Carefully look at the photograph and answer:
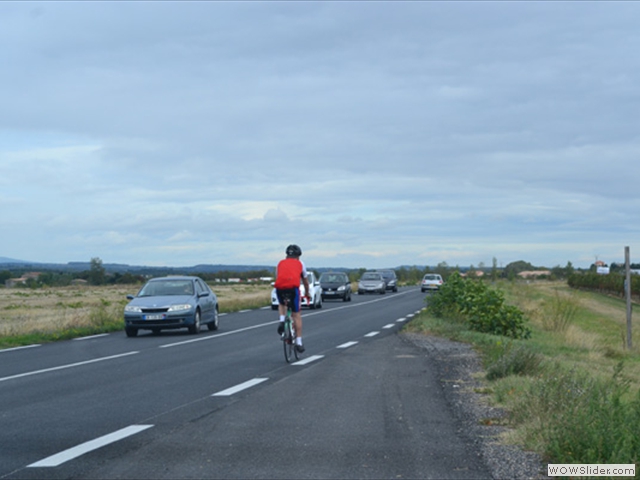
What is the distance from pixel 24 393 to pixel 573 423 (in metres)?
7.34

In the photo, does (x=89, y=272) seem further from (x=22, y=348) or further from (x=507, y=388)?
(x=507, y=388)

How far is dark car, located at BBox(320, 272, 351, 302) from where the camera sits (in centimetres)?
4759

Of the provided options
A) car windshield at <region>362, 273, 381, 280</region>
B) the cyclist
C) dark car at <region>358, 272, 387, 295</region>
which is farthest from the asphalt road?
car windshield at <region>362, 273, 381, 280</region>

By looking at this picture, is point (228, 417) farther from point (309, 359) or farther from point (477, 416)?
point (309, 359)

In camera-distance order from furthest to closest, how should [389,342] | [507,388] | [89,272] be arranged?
[89,272], [389,342], [507,388]

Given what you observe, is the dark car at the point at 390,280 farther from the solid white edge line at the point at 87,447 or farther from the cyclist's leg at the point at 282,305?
the solid white edge line at the point at 87,447

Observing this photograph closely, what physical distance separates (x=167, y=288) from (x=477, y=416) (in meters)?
15.7

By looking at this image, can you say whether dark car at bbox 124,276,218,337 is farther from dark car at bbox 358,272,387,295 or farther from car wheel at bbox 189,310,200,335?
dark car at bbox 358,272,387,295

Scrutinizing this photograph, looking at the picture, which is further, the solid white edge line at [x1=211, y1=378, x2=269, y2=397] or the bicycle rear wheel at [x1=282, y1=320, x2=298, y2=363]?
the bicycle rear wheel at [x1=282, y1=320, x2=298, y2=363]

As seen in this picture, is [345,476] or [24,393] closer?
[345,476]

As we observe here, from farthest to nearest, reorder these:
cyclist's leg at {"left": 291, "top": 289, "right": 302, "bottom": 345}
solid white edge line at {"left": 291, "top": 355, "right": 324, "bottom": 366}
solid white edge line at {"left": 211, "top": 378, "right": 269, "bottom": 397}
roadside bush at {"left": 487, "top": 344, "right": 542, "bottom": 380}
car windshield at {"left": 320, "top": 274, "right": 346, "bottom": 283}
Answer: car windshield at {"left": 320, "top": 274, "right": 346, "bottom": 283} < cyclist's leg at {"left": 291, "top": 289, "right": 302, "bottom": 345} < solid white edge line at {"left": 291, "top": 355, "right": 324, "bottom": 366} < roadside bush at {"left": 487, "top": 344, "right": 542, "bottom": 380} < solid white edge line at {"left": 211, "top": 378, "right": 269, "bottom": 397}

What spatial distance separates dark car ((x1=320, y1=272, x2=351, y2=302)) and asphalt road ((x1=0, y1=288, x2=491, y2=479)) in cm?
3045

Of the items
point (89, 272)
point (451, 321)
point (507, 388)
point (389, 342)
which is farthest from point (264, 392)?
point (89, 272)

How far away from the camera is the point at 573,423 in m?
6.53
